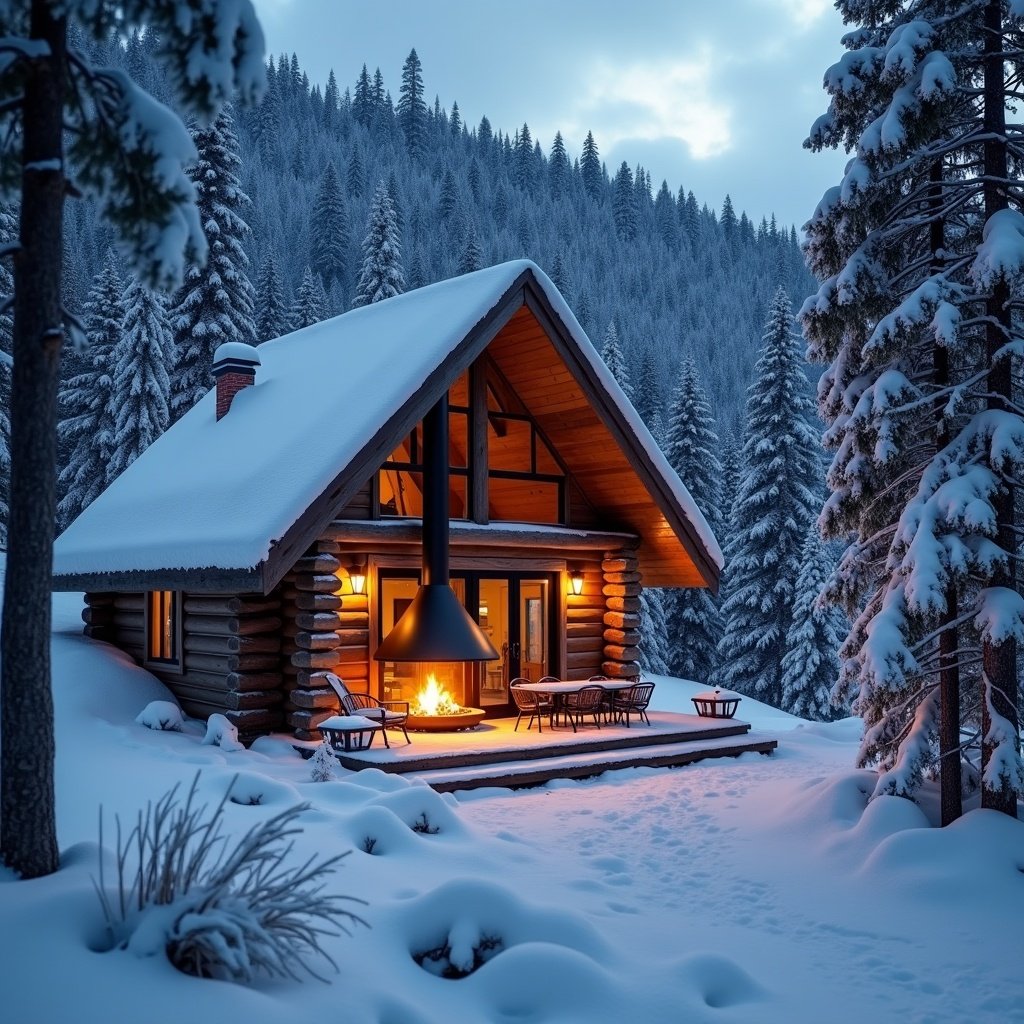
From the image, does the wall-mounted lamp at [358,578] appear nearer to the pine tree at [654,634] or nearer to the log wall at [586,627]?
the log wall at [586,627]

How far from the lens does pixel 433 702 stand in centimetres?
1469

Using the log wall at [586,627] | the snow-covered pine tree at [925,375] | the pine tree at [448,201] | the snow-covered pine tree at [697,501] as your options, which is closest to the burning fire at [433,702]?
the log wall at [586,627]

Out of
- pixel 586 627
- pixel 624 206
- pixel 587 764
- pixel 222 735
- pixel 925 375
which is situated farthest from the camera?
pixel 624 206

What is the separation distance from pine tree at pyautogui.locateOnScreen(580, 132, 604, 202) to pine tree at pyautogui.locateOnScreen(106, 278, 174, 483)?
13291 cm

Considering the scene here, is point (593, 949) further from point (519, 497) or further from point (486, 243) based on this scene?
point (486, 243)

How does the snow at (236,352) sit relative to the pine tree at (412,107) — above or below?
below

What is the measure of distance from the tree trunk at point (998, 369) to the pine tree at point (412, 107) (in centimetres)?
14436

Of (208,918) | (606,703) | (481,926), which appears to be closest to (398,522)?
(606,703)

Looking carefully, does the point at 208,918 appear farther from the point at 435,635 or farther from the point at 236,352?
the point at 236,352

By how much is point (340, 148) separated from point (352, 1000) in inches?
5479

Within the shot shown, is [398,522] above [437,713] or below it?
above

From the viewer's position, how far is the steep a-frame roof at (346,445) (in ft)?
41.4

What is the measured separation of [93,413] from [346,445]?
25.0 meters

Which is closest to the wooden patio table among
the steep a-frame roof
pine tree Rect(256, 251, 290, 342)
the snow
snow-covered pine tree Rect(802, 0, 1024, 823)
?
the steep a-frame roof
